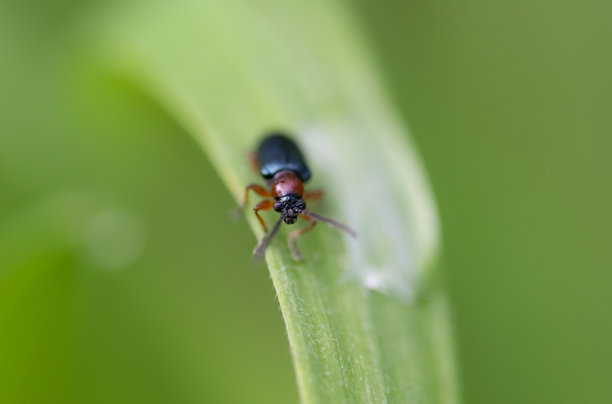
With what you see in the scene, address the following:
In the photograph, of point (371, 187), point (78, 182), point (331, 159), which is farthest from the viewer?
point (78, 182)

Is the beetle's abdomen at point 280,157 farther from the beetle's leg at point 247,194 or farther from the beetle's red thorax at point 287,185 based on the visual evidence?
the beetle's leg at point 247,194

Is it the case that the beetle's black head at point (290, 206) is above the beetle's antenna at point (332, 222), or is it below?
above

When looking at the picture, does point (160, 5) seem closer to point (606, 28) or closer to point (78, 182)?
point (78, 182)

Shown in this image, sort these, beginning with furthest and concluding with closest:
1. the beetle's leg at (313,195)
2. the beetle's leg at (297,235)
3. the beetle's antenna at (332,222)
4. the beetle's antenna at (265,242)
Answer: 1. the beetle's leg at (313,195)
2. the beetle's antenna at (332,222)
3. the beetle's antenna at (265,242)
4. the beetle's leg at (297,235)

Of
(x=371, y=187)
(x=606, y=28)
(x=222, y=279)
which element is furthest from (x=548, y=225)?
(x=222, y=279)

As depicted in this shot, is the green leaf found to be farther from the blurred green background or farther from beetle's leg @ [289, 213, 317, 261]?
the blurred green background

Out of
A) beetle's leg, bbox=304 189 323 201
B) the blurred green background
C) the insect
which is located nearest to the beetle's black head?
the insect

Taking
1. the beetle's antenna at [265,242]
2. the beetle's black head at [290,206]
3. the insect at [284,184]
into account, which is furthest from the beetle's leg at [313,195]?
the beetle's antenna at [265,242]
